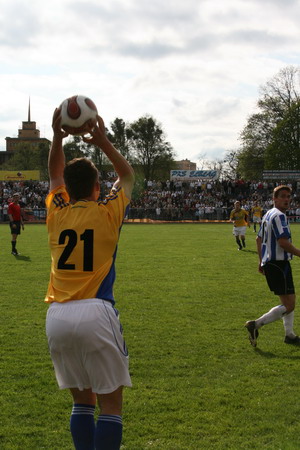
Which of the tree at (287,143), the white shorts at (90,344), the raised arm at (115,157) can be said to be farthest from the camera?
the tree at (287,143)

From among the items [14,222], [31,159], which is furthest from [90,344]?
[31,159]

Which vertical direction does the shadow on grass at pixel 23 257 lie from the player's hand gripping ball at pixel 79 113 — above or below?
below

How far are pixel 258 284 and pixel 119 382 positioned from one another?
8856mm

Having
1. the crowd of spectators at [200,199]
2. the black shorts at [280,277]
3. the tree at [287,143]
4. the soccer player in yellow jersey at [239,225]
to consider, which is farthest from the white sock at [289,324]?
the tree at [287,143]

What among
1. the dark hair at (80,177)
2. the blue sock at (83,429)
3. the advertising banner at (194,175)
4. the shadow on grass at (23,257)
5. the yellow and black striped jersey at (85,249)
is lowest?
the shadow on grass at (23,257)

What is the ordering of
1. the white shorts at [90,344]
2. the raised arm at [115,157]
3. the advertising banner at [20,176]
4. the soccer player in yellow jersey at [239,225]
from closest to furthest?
the white shorts at [90,344], the raised arm at [115,157], the soccer player in yellow jersey at [239,225], the advertising banner at [20,176]

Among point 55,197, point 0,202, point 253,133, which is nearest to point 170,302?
point 55,197

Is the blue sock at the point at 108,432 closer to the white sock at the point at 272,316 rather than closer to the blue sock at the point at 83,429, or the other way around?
the blue sock at the point at 83,429

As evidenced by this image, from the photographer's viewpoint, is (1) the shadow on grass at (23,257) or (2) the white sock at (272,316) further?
(1) the shadow on grass at (23,257)

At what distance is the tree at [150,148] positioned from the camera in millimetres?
70750

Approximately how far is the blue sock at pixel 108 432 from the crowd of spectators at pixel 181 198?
38390 millimetres

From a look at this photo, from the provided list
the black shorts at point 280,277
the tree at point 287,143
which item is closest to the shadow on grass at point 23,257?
the black shorts at point 280,277

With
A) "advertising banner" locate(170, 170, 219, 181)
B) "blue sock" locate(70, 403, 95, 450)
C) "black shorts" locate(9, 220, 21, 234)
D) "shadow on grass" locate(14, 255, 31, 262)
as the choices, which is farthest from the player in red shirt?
"advertising banner" locate(170, 170, 219, 181)

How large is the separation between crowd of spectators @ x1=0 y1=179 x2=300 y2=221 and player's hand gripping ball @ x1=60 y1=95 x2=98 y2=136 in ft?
124
